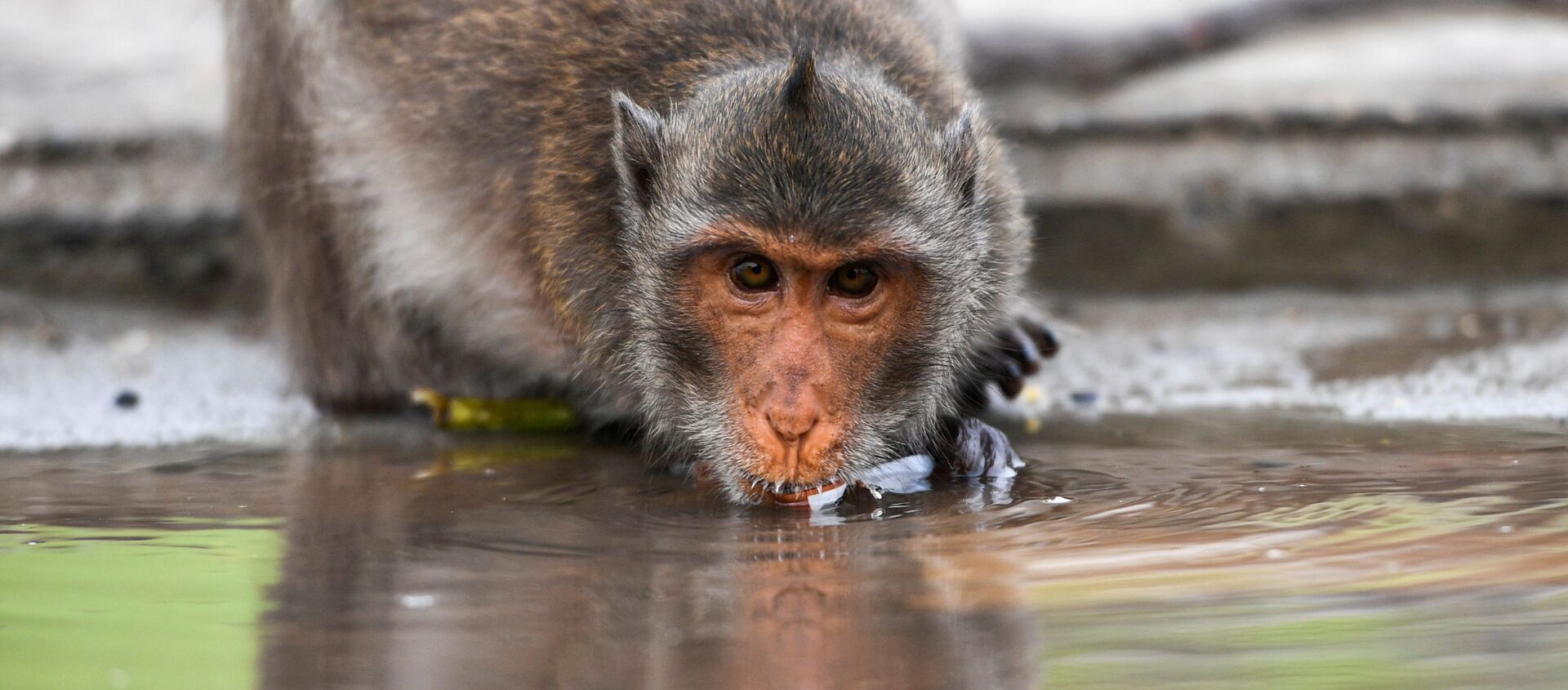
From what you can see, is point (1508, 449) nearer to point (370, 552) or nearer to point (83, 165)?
point (370, 552)

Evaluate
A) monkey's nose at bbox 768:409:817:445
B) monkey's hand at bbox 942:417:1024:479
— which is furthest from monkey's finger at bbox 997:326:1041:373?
monkey's nose at bbox 768:409:817:445

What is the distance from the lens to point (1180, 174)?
21.6ft

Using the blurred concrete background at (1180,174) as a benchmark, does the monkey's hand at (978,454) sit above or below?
below

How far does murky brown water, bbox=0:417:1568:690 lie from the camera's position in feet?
7.72

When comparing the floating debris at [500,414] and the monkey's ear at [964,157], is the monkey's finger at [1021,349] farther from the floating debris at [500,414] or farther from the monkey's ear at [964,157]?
the floating debris at [500,414]

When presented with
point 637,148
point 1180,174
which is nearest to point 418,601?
point 637,148

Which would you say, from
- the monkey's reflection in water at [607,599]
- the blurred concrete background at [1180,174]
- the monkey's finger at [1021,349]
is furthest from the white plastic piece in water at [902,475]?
the blurred concrete background at [1180,174]

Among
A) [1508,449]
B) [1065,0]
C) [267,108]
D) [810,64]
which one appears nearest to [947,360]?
[810,64]

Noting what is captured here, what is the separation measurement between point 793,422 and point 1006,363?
1178 millimetres

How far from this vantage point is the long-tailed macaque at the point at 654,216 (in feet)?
12.2

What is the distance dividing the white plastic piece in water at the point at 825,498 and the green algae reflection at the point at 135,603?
1.10 m

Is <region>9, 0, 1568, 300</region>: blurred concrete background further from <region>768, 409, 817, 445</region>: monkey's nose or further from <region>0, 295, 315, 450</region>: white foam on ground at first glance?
<region>768, 409, 817, 445</region>: monkey's nose

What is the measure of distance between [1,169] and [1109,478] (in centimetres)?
452

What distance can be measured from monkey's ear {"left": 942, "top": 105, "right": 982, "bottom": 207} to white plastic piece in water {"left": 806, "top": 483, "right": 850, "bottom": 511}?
2.58 feet
